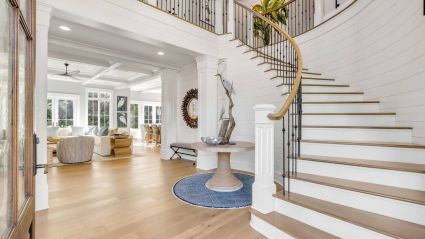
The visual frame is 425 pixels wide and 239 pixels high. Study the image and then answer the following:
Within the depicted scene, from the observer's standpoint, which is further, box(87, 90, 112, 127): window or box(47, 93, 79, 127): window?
box(87, 90, 112, 127): window

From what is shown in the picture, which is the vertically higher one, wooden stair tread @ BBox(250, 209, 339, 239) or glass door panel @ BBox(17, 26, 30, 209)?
glass door panel @ BBox(17, 26, 30, 209)

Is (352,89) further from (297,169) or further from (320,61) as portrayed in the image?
(297,169)

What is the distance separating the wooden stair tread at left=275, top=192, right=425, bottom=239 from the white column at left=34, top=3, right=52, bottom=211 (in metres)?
2.84

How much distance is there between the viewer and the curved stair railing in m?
2.21

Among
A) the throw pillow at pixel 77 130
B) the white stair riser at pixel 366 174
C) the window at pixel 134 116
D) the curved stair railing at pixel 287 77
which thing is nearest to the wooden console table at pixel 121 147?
the throw pillow at pixel 77 130

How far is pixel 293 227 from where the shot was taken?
1.79 metres

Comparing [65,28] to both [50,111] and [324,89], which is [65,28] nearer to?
[324,89]

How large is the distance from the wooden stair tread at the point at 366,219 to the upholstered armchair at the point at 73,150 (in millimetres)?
5048

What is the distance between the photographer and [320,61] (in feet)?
14.0

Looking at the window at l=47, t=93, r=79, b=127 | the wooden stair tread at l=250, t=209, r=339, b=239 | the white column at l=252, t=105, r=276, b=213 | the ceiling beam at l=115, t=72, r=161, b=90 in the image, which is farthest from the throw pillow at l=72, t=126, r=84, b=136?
the wooden stair tread at l=250, t=209, r=339, b=239

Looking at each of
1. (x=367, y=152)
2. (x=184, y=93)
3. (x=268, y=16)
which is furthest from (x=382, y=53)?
(x=184, y=93)

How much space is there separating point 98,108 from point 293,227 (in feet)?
33.1

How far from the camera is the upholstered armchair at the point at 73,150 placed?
197 inches

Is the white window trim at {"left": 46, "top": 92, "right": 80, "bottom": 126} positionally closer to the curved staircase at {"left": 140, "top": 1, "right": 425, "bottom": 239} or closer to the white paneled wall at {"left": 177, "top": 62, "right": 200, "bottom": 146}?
the white paneled wall at {"left": 177, "top": 62, "right": 200, "bottom": 146}
